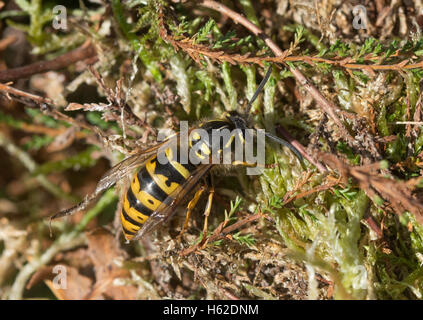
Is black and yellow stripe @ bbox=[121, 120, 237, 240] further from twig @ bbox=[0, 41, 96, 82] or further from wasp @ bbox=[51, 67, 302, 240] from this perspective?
twig @ bbox=[0, 41, 96, 82]

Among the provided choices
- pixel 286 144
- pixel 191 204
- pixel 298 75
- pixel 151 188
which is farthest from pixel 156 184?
pixel 298 75

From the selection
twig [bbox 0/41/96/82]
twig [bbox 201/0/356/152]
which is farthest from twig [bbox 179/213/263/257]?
twig [bbox 0/41/96/82]

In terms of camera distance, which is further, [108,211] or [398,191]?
[108,211]

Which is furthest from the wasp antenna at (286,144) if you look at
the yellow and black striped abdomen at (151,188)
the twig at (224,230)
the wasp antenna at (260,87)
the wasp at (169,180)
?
the yellow and black striped abdomen at (151,188)

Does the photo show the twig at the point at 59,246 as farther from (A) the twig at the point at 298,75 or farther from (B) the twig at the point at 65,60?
(A) the twig at the point at 298,75

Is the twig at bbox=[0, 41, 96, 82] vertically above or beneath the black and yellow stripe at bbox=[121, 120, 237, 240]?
above

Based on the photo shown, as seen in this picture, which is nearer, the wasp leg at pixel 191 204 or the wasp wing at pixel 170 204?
the wasp wing at pixel 170 204

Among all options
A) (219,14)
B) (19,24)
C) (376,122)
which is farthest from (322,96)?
(19,24)
